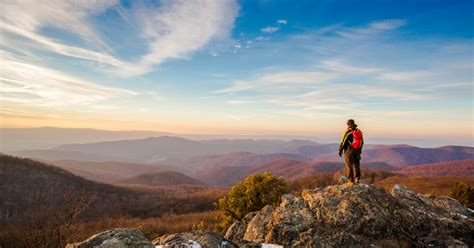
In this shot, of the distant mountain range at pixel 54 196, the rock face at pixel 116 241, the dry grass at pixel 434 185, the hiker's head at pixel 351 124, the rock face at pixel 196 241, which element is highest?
the hiker's head at pixel 351 124

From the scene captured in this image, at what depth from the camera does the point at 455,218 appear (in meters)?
14.0

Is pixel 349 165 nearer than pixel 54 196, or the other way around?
pixel 349 165

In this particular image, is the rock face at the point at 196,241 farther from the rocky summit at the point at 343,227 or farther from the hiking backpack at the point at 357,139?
the hiking backpack at the point at 357,139

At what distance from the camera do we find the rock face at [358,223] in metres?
11.7

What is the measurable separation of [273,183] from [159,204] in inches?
3544

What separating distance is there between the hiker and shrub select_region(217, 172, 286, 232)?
1211cm

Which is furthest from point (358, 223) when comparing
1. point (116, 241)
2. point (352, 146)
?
point (116, 241)

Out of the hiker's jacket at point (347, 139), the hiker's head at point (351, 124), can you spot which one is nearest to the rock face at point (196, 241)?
the hiker's jacket at point (347, 139)

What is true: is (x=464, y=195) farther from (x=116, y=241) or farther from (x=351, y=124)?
(x=116, y=241)

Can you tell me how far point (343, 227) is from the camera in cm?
1227

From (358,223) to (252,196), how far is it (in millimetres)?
15663

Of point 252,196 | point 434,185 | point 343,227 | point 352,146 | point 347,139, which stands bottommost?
point 434,185

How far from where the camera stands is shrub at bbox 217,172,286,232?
2709 centimetres

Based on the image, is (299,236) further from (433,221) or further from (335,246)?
(433,221)
